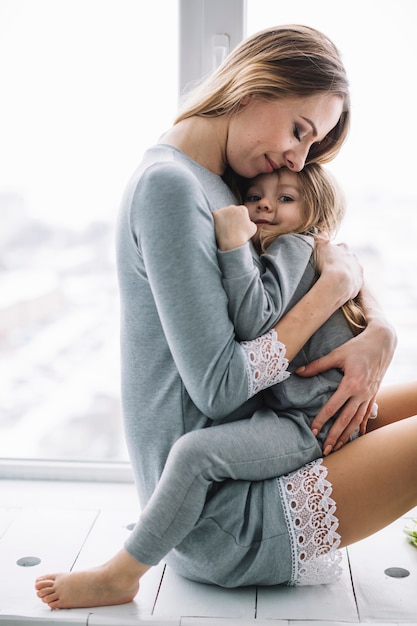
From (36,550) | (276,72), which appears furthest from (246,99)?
(36,550)

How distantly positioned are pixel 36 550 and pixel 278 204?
0.95 metres

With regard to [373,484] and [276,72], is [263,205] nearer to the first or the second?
[276,72]

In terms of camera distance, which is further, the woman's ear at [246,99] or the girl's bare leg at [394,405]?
the girl's bare leg at [394,405]

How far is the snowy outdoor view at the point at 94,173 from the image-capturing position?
1967 millimetres

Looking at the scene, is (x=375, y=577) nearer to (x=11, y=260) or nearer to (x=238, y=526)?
(x=238, y=526)

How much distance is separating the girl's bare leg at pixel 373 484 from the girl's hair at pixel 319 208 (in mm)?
269

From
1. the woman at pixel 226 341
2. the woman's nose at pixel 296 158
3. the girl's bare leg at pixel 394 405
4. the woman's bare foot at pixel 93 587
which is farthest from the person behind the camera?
the girl's bare leg at pixel 394 405

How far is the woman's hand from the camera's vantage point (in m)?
1.54

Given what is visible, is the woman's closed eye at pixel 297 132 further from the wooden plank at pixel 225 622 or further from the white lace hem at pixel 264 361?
the wooden plank at pixel 225 622

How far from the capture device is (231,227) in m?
1.43

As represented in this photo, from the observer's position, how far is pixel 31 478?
220 centimetres

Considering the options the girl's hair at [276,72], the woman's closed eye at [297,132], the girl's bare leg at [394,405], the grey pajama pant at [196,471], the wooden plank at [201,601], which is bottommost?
the wooden plank at [201,601]

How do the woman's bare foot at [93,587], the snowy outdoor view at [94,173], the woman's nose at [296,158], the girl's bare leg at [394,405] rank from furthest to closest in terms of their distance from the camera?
the snowy outdoor view at [94,173] < the girl's bare leg at [394,405] < the woman's nose at [296,158] < the woman's bare foot at [93,587]

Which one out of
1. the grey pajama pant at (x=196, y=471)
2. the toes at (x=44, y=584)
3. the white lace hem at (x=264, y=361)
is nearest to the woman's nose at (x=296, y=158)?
the white lace hem at (x=264, y=361)
